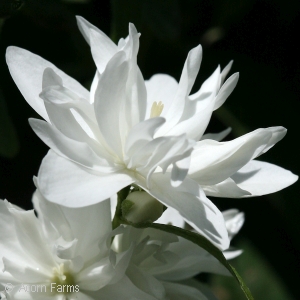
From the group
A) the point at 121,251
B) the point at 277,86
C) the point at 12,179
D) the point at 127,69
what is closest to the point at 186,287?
the point at 121,251

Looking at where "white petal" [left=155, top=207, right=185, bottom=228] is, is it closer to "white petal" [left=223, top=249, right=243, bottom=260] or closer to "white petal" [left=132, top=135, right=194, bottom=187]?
"white petal" [left=223, top=249, right=243, bottom=260]

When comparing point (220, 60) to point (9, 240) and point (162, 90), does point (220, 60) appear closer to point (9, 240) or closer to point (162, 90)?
point (162, 90)

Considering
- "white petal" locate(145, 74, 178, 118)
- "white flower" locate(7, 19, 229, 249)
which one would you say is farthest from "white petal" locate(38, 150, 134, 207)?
"white petal" locate(145, 74, 178, 118)

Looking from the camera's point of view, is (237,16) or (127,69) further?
(237,16)

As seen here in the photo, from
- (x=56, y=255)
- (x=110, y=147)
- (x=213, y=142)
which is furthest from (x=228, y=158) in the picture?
(x=56, y=255)

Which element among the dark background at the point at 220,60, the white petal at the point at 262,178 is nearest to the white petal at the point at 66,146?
the white petal at the point at 262,178

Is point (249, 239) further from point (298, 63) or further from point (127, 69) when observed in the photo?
point (127, 69)
